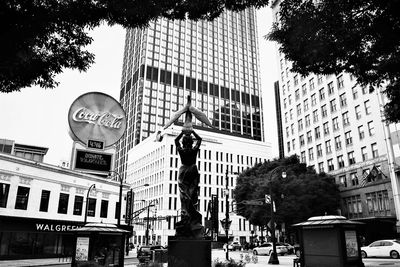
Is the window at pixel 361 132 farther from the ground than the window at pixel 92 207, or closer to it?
farther from the ground

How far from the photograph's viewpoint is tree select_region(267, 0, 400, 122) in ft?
28.0

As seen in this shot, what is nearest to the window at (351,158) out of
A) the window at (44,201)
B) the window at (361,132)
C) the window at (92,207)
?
the window at (361,132)

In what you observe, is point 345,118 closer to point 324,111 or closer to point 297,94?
point 324,111

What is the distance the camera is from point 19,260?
30750 mm

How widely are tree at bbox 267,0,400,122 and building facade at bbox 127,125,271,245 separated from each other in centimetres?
8152

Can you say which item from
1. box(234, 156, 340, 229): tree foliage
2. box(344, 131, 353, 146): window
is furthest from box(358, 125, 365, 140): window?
box(234, 156, 340, 229): tree foliage

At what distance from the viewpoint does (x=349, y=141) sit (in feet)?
175

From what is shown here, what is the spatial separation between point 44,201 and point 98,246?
21.1 metres

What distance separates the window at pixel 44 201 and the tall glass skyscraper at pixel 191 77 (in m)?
92.5

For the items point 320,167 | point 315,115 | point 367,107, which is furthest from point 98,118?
point 315,115

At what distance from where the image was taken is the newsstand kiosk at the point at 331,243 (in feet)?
47.2

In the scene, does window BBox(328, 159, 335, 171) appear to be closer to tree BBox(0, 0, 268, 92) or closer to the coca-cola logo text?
tree BBox(0, 0, 268, 92)

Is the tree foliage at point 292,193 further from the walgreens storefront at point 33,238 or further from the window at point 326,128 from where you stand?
the walgreens storefront at point 33,238

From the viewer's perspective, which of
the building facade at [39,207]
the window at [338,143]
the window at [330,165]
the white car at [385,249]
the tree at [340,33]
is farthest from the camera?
the window at [330,165]
